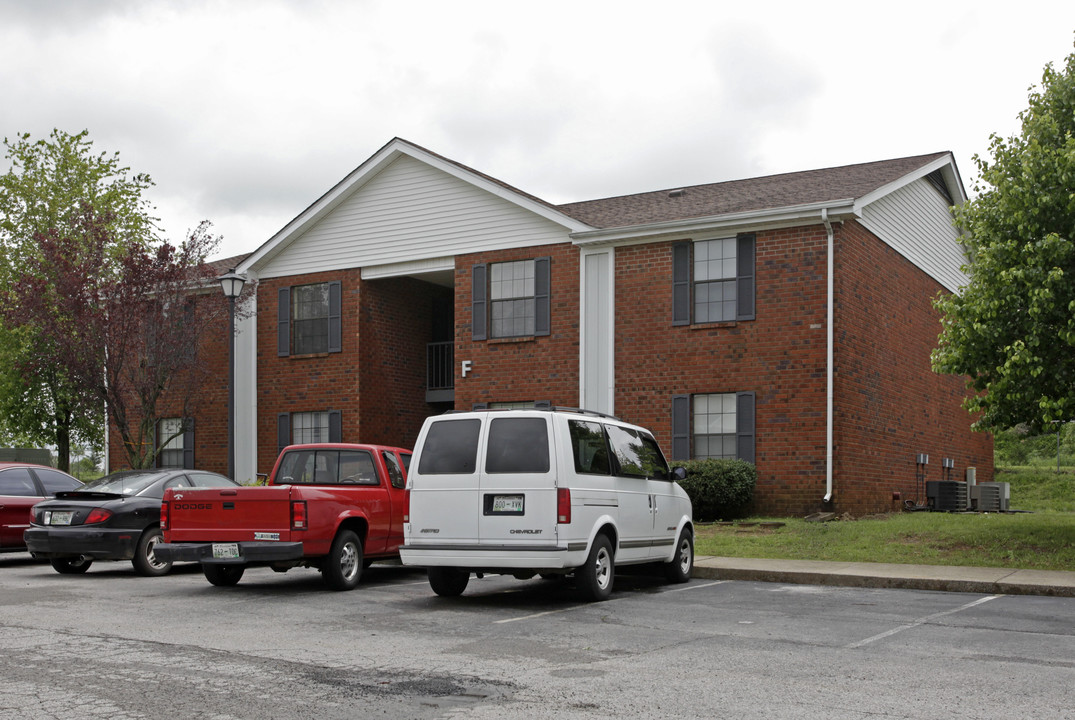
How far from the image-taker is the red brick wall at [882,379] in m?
20.0

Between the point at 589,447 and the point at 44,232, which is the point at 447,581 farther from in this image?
the point at 44,232

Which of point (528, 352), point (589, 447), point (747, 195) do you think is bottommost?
point (589, 447)

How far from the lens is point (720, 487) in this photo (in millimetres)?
19297

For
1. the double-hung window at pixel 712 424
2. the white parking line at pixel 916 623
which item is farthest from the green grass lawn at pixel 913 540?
the white parking line at pixel 916 623

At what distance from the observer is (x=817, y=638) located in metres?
8.86

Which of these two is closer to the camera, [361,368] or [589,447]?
[589,447]

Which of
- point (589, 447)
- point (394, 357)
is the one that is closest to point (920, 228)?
point (394, 357)

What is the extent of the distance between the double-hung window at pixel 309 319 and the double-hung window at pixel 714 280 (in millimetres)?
8654

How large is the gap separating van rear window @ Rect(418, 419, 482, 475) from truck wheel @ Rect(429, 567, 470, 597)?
111 cm

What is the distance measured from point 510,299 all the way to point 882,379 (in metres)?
8.04

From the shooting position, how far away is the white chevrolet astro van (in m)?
10.6

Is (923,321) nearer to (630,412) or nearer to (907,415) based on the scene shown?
(907,415)

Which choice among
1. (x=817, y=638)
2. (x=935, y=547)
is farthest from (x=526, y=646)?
(x=935, y=547)

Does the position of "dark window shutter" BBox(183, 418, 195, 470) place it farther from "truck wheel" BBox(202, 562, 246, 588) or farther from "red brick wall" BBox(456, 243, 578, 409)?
"truck wheel" BBox(202, 562, 246, 588)
